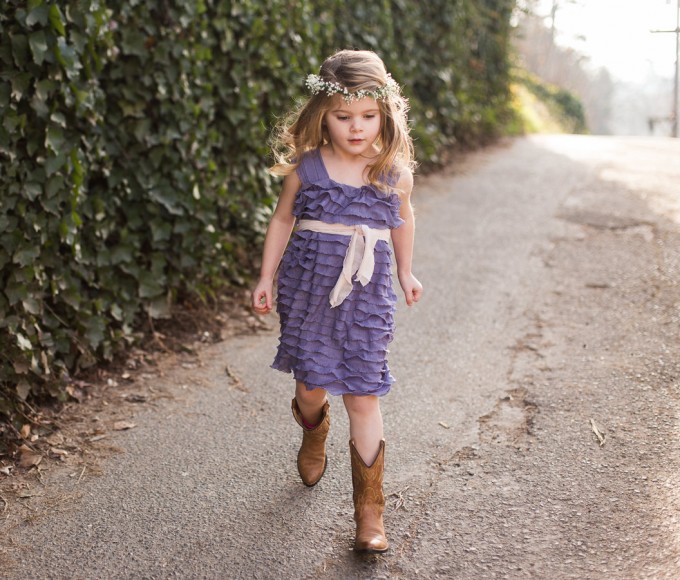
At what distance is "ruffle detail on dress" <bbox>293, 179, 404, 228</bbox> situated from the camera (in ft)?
9.05

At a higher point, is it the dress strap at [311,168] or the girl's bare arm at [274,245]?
the dress strap at [311,168]

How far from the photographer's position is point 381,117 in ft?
9.20

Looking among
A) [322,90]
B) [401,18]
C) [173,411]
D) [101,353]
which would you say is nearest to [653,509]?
[322,90]

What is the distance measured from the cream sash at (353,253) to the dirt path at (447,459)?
0.79 m

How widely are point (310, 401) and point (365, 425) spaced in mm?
311

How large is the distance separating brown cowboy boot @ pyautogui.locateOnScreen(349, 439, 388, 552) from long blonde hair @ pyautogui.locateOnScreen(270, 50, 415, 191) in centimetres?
90

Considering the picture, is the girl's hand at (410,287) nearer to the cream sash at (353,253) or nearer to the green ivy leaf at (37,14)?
the cream sash at (353,253)

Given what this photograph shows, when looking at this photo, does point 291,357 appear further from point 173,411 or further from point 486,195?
point 486,195

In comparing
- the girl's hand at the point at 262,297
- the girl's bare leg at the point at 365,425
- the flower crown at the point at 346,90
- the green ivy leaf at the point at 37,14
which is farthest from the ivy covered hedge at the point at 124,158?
the girl's bare leg at the point at 365,425

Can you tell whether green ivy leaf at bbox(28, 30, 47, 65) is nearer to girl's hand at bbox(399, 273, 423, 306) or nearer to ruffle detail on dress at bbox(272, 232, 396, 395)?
ruffle detail on dress at bbox(272, 232, 396, 395)

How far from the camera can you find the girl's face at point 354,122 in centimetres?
271

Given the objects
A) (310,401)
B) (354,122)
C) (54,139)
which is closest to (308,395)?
(310,401)

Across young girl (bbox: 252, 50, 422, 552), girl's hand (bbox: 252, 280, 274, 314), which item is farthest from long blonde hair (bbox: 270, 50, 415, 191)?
girl's hand (bbox: 252, 280, 274, 314)

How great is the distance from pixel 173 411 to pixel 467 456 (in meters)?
1.32
